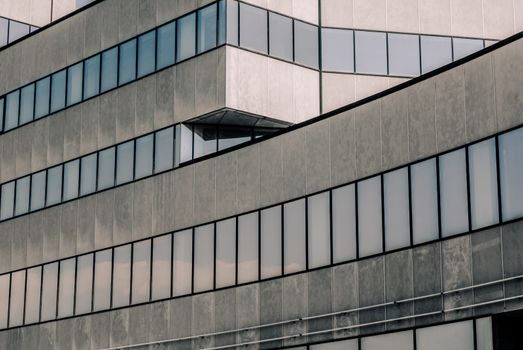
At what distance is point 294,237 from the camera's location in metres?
39.4

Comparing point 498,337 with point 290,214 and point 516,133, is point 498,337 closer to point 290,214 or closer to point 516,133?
point 516,133

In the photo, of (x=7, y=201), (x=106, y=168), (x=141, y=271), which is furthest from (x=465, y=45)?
(x=7, y=201)

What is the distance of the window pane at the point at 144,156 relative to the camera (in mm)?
47438

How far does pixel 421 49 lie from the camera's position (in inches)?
2072

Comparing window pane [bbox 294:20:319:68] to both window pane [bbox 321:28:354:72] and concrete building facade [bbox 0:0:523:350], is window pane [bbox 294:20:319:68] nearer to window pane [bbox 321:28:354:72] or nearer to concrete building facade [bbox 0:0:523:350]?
concrete building facade [bbox 0:0:523:350]

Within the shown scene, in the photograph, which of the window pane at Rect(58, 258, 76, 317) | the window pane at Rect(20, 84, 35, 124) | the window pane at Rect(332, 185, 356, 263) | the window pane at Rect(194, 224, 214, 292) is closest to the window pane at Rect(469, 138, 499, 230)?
the window pane at Rect(332, 185, 356, 263)

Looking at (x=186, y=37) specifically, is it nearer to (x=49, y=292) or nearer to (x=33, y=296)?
(x=49, y=292)

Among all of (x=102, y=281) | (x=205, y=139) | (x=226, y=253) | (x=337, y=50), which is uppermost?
(x=337, y=50)

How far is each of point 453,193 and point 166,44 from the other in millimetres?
18340

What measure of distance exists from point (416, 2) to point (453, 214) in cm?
2142

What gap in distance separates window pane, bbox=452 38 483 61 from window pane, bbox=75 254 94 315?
18.8 m

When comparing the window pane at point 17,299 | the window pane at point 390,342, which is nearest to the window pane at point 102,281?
the window pane at point 17,299

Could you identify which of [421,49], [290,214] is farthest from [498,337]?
[421,49]

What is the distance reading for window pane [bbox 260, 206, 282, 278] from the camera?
39.9 meters
